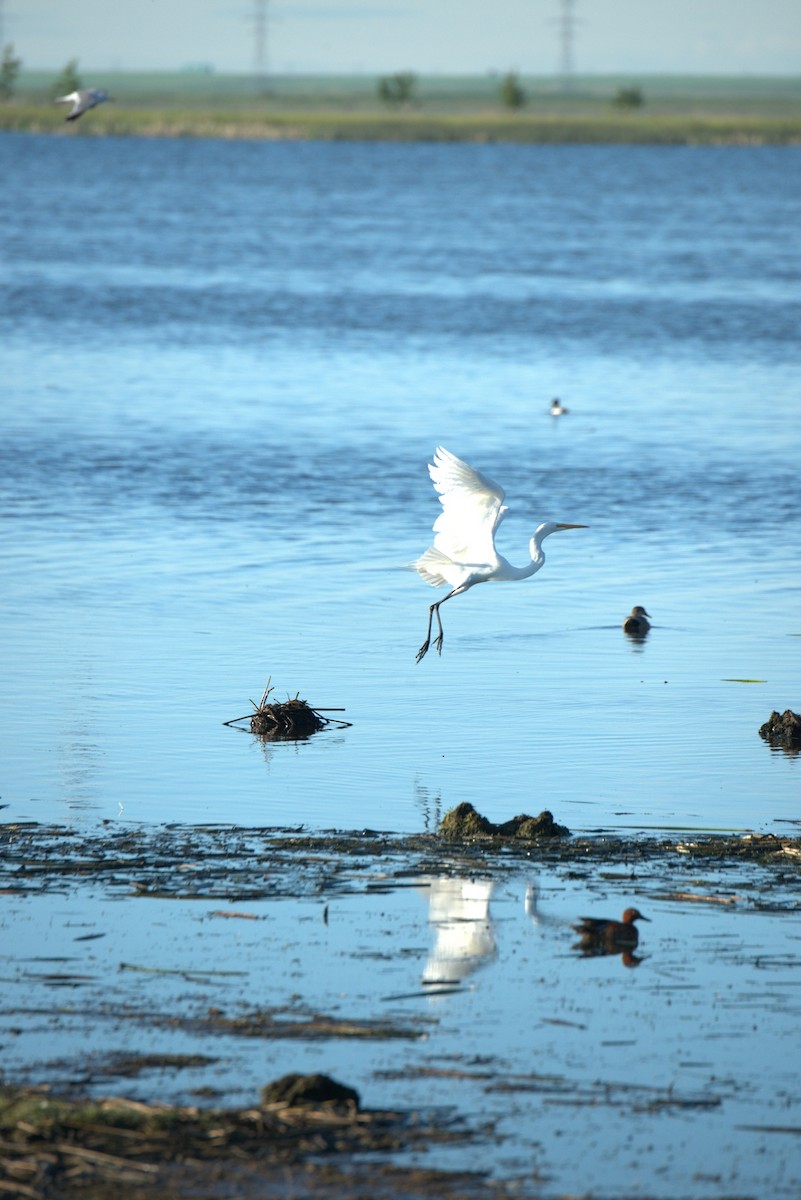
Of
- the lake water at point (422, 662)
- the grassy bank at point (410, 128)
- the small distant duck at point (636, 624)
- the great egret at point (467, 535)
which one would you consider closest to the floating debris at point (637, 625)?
the small distant duck at point (636, 624)

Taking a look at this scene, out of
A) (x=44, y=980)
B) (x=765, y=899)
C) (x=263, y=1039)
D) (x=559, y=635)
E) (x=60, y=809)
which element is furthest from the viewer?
(x=559, y=635)

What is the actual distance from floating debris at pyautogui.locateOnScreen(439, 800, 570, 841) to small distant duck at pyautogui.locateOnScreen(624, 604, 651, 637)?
5.11 metres

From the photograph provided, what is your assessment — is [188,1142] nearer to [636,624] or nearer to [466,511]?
[466,511]

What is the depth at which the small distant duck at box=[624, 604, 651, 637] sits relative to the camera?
13.6m

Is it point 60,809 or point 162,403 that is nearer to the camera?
point 60,809

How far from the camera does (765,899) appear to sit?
7840 mm

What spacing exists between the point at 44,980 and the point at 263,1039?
1005 mm

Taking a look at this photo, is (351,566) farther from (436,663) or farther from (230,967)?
(230,967)

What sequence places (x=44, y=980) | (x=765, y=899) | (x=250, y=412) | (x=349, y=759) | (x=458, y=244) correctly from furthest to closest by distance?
(x=458, y=244), (x=250, y=412), (x=349, y=759), (x=765, y=899), (x=44, y=980)

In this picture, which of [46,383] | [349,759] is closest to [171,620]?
[349,759]

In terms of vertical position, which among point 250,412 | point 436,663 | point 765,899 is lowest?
point 765,899

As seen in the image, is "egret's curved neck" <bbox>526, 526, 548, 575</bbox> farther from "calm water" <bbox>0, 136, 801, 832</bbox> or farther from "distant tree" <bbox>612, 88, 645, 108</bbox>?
"distant tree" <bbox>612, 88, 645, 108</bbox>

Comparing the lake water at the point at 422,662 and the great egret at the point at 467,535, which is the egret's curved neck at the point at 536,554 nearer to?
the great egret at the point at 467,535

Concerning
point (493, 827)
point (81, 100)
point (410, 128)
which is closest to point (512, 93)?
point (410, 128)
